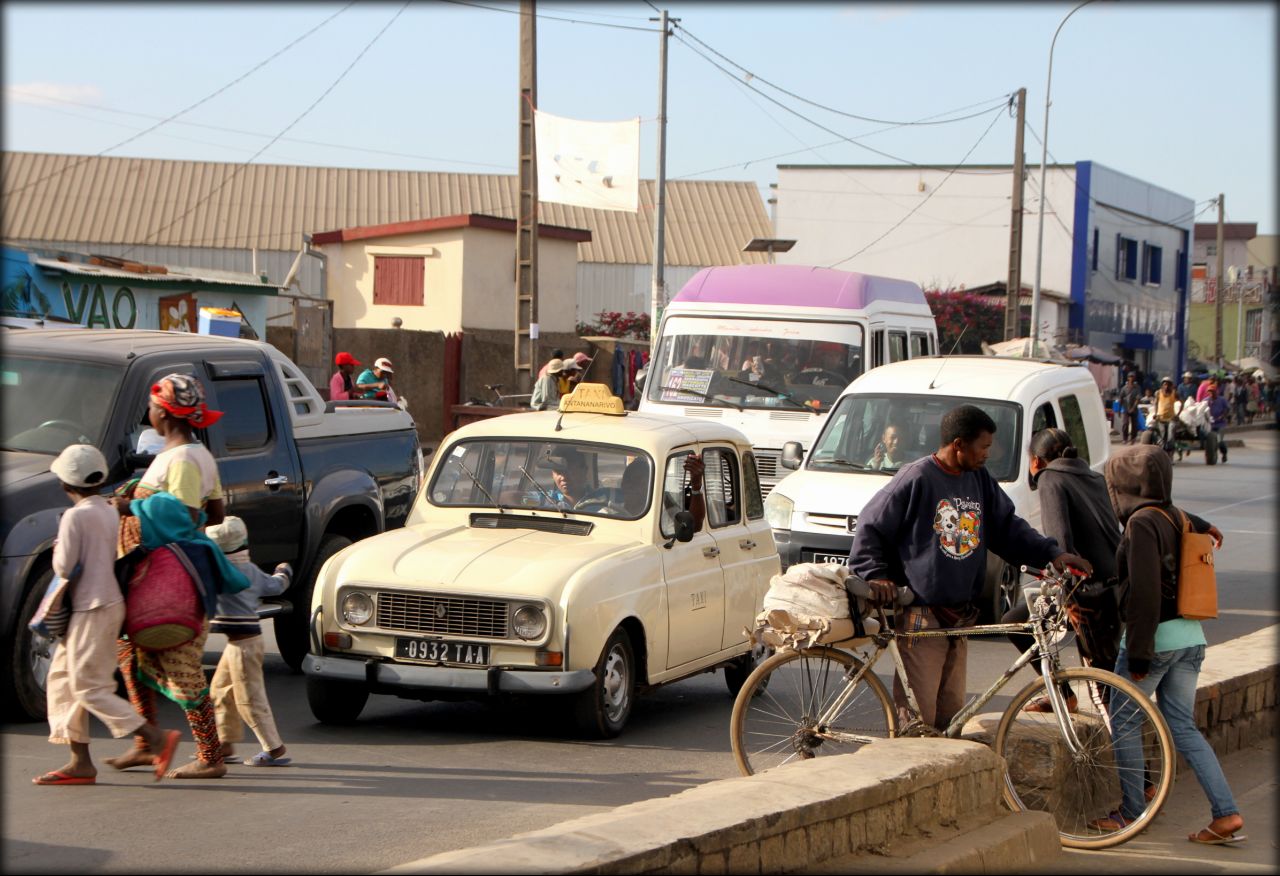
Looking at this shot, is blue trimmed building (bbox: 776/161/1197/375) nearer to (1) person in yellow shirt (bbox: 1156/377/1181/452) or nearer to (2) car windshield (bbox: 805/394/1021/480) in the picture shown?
(1) person in yellow shirt (bbox: 1156/377/1181/452)

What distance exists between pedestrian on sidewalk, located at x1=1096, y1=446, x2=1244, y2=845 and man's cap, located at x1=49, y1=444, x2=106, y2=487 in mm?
4585

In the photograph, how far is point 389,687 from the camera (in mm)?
8062

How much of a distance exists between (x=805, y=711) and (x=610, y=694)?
1777 millimetres

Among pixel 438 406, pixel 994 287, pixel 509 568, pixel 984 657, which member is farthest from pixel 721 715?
pixel 994 287

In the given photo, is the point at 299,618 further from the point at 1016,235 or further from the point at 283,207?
the point at 283,207

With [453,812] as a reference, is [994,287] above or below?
above

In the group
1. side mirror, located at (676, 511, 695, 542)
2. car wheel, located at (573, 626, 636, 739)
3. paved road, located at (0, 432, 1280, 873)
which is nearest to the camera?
paved road, located at (0, 432, 1280, 873)

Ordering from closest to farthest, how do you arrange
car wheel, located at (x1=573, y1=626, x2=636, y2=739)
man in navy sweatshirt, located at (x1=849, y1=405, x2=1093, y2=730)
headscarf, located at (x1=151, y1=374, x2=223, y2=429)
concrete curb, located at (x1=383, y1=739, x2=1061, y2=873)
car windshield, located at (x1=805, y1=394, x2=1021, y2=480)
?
concrete curb, located at (x1=383, y1=739, x2=1061, y2=873) < man in navy sweatshirt, located at (x1=849, y1=405, x2=1093, y2=730) < headscarf, located at (x1=151, y1=374, x2=223, y2=429) < car wheel, located at (x1=573, y1=626, x2=636, y2=739) < car windshield, located at (x1=805, y1=394, x2=1021, y2=480)

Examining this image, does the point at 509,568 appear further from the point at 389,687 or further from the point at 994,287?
the point at 994,287

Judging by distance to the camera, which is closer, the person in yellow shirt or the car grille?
the car grille

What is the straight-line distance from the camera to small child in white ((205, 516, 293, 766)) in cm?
726

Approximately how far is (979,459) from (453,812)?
2.80 metres

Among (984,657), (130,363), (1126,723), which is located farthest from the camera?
(984,657)

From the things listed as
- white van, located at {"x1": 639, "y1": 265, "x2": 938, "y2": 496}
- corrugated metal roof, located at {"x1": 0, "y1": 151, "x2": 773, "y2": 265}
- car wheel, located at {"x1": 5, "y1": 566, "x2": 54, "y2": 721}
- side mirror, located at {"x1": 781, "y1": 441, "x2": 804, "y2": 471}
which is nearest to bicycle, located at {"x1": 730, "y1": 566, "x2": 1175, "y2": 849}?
car wheel, located at {"x1": 5, "y1": 566, "x2": 54, "y2": 721}
